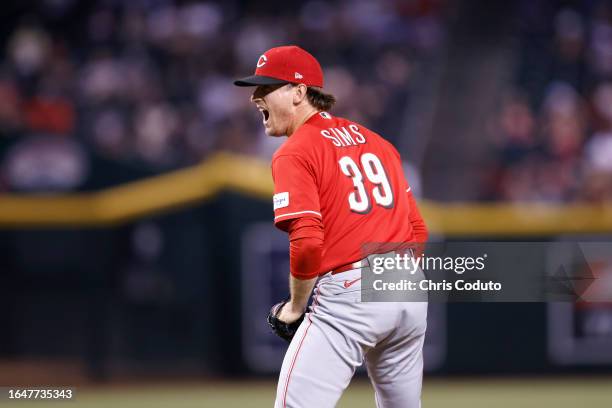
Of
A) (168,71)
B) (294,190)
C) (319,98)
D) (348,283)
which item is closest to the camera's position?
(294,190)

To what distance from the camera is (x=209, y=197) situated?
843 centimetres

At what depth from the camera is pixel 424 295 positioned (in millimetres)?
A: 4012

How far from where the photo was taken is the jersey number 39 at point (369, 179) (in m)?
3.92

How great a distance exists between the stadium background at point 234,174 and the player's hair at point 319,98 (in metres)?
3.40

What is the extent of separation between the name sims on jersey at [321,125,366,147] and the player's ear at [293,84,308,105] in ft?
0.59

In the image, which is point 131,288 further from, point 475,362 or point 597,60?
point 597,60

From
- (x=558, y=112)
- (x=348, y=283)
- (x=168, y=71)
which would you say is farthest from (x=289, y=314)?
(x=168, y=71)

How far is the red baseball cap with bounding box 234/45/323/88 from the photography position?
401 cm

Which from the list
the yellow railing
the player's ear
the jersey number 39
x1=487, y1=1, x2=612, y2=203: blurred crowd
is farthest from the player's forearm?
x1=487, y1=1, x2=612, y2=203: blurred crowd

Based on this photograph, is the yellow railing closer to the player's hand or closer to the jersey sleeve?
the player's hand

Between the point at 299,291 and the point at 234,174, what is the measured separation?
14.9 ft

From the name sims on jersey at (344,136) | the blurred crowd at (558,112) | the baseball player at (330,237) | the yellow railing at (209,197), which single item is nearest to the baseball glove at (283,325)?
the baseball player at (330,237)

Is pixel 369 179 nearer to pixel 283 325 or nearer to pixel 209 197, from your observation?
pixel 283 325

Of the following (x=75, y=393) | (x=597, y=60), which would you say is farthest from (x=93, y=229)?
(x=597, y=60)
